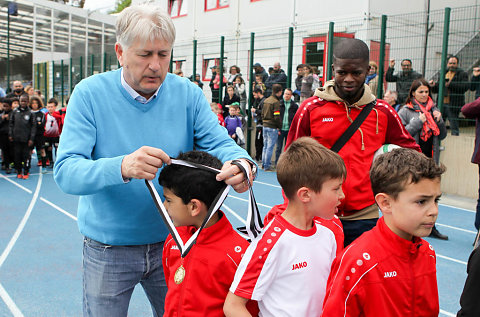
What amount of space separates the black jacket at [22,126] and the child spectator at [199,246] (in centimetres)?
1130

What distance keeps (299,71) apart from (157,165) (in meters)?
11.4

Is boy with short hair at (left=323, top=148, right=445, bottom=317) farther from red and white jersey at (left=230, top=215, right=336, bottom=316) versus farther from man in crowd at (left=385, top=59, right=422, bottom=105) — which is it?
man in crowd at (left=385, top=59, right=422, bottom=105)

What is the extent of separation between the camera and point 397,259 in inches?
81.7

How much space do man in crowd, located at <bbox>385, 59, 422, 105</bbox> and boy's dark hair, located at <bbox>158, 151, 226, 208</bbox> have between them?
353 inches

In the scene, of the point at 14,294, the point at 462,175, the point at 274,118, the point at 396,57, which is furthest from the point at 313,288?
the point at 274,118

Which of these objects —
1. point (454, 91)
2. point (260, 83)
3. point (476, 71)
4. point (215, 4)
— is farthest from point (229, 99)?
point (215, 4)

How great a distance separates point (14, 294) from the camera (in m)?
4.82

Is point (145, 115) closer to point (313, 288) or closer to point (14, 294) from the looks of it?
point (313, 288)

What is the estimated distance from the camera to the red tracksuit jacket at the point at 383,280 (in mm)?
2021

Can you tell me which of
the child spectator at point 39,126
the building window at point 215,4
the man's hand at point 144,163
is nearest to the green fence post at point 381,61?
the child spectator at point 39,126

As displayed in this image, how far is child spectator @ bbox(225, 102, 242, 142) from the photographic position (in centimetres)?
1353

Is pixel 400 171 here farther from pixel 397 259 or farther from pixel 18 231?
pixel 18 231

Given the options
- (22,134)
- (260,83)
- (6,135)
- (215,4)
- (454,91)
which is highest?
(215,4)

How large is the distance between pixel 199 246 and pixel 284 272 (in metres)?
0.39
